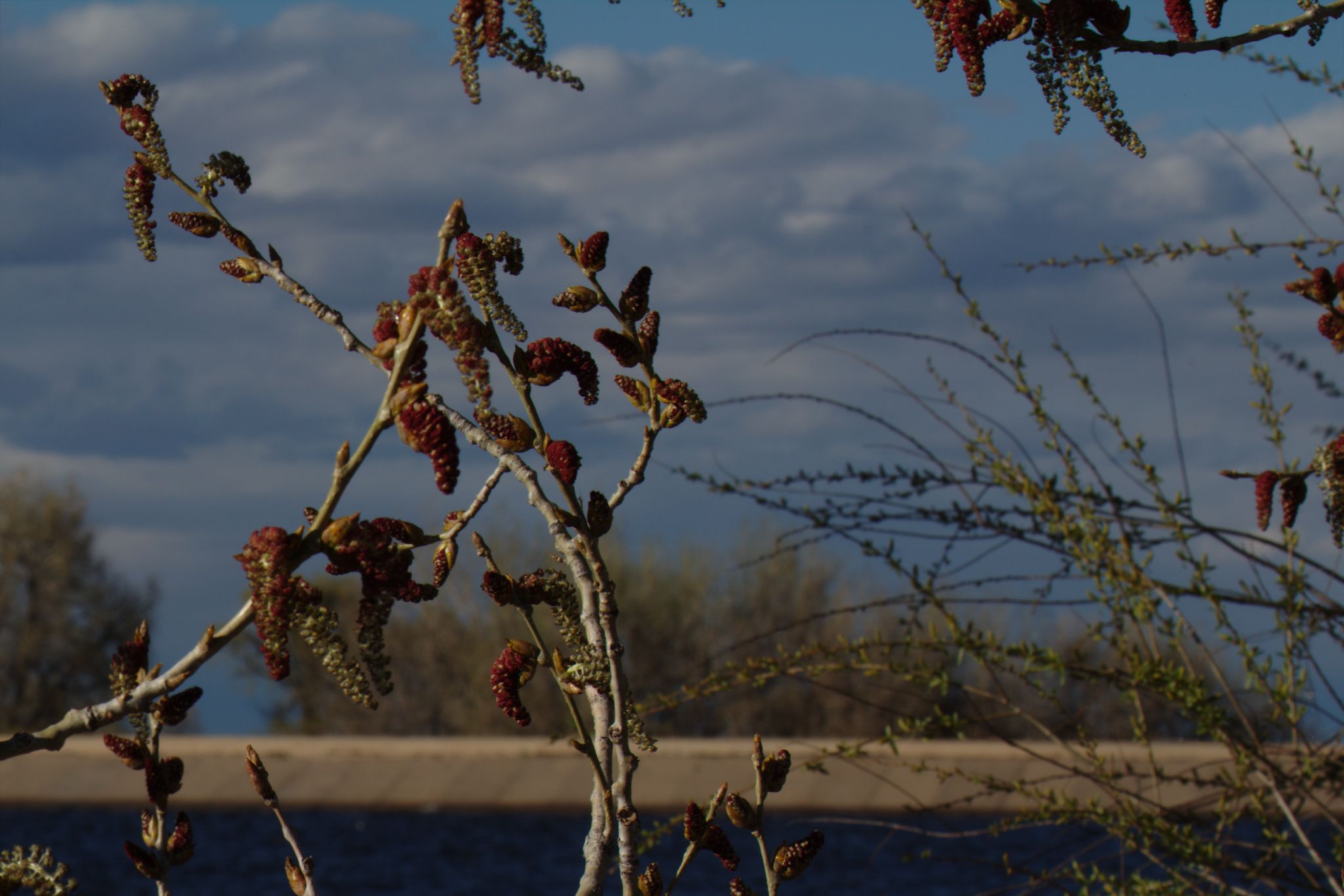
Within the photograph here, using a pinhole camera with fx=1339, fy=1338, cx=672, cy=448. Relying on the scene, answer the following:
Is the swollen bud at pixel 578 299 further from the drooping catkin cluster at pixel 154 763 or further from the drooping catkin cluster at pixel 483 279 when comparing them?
the drooping catkin cluster at pixel 154 763

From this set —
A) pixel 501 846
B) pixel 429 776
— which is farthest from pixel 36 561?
pixel 501 846

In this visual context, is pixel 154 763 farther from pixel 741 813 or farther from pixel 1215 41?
pixel 1215 41

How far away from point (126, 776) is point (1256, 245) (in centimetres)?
1293

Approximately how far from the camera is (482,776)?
13.2 meters

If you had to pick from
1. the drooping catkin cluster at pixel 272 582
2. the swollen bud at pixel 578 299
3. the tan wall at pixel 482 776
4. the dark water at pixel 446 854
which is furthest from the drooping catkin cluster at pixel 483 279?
the tan wall at pixel 482 776

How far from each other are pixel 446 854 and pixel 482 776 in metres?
3.03

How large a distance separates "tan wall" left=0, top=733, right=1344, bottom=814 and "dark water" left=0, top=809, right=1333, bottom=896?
342 millimetres

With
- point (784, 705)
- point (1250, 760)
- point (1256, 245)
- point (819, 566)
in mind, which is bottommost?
point (784, 705)

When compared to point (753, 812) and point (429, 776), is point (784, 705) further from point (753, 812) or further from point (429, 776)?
point (753, 812)

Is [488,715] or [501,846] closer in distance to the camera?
[501,846]

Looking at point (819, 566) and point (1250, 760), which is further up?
point (1250, 760)

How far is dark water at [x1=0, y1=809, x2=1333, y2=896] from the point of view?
8.70m

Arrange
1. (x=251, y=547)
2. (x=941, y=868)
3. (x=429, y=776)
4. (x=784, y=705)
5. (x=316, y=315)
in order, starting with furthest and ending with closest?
(x=784, y=705)
(x=429, y=776)
(x=941, y=868)
(x=316, y=315)
(x=251, y=547)

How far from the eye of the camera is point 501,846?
34.2 feet
